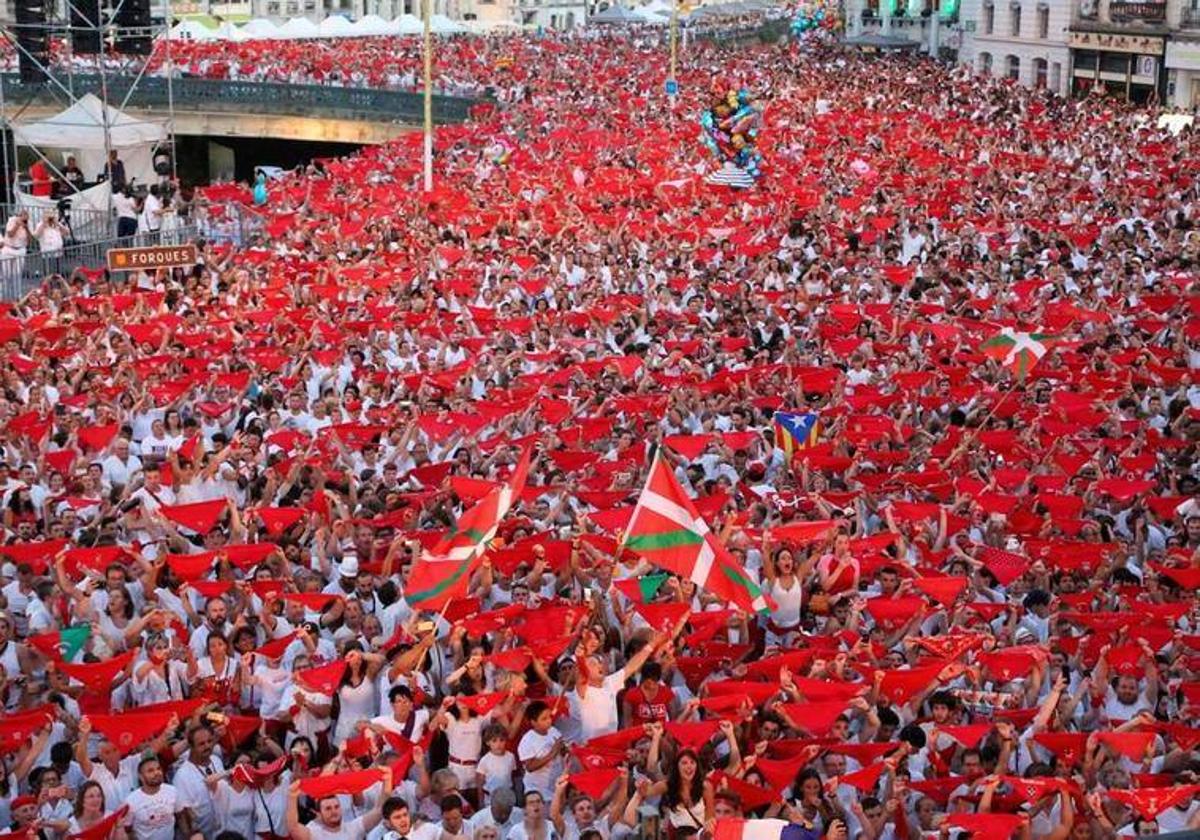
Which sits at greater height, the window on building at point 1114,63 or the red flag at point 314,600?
the window on building at point 1114,63

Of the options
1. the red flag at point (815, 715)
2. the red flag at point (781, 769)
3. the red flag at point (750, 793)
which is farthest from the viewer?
the red flag at point (815, 715)

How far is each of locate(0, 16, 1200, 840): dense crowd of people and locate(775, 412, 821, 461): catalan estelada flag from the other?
0.15ft

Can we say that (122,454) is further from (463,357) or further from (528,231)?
(528,231)

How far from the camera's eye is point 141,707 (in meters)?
10.2

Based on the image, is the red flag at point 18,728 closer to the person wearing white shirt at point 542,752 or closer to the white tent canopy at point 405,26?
the person wearing white shirt at point 542,752

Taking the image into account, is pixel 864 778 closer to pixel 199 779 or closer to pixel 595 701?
pixel 595 701

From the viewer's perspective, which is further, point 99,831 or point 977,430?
point 977,430

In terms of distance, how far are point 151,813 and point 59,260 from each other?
63.1 feet

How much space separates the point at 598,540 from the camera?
41.2 feet

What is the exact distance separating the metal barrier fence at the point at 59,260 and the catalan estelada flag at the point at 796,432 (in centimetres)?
1241

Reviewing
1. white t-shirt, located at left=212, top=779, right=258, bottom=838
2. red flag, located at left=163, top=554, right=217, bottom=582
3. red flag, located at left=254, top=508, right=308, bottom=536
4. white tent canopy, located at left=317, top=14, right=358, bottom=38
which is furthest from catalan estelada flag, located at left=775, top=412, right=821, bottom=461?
white tent canopy, located at left=317, top=14, right=358, bottom=38

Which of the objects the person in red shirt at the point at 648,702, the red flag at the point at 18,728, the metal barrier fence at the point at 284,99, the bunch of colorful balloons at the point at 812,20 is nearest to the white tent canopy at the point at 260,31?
the metal barrier fence at the point at 284,99

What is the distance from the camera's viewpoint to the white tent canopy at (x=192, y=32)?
62312 mm

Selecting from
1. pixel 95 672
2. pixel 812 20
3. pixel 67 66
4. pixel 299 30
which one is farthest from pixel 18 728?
pixel 812 20
